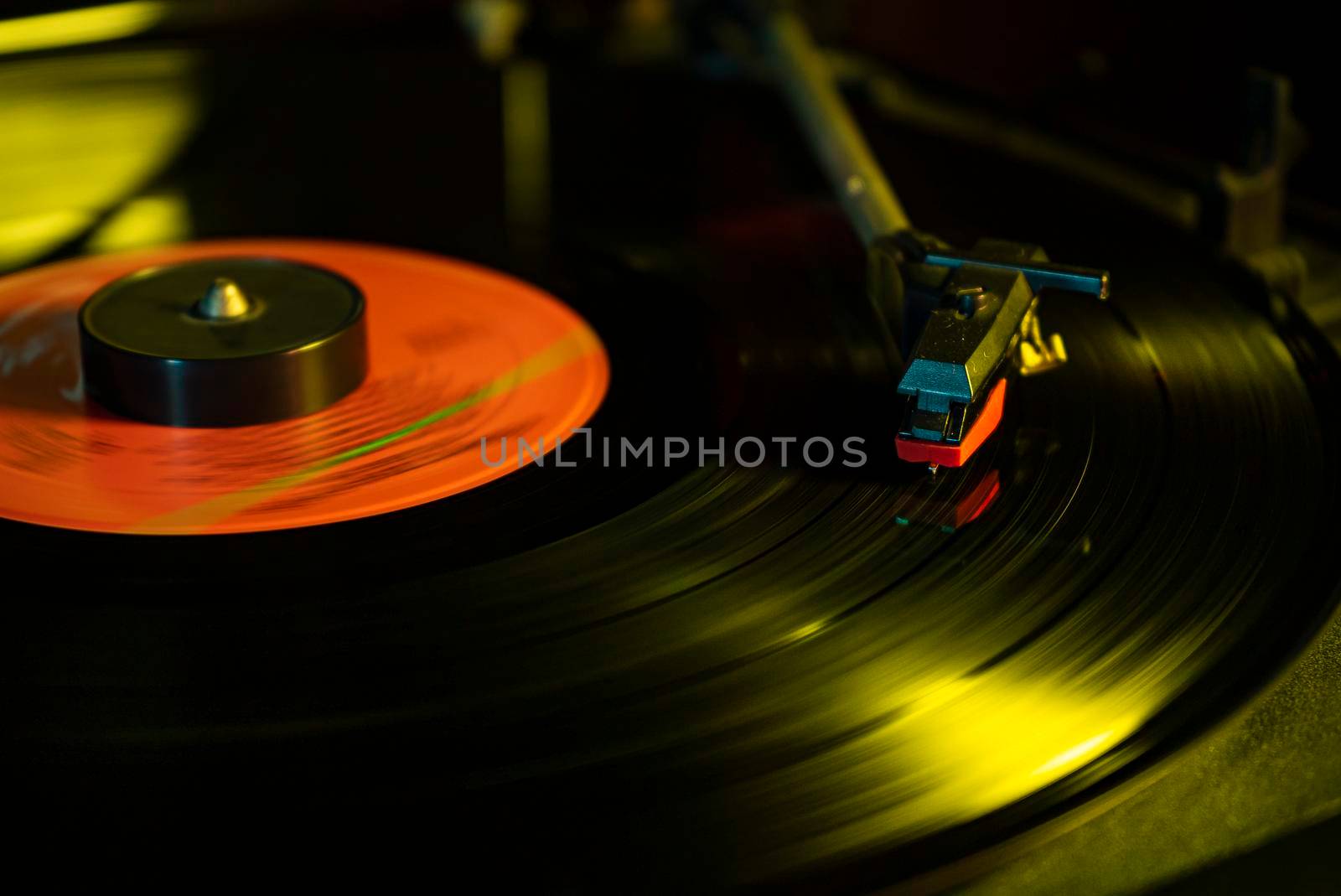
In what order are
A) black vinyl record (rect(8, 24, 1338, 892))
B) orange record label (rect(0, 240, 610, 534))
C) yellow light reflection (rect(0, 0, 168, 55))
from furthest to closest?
yellow light reflection (rect(0, 0, 168, 55)), orange record label (rect(0, 240, 610, 534)), black vinyl record (rect(8, 24, 1338, 892))

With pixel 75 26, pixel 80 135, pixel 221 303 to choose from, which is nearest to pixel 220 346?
pixel 221 303

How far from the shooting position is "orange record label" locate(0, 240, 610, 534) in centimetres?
70

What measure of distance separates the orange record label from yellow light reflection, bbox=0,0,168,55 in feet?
1.36

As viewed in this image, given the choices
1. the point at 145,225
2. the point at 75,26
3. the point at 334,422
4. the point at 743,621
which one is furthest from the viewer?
the point at 75,26

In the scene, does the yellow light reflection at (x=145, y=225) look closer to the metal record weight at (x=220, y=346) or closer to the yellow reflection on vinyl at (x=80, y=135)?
the yellow reflection on vinyl at (x=80, y=135)

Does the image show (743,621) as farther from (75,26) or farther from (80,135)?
(75,26)

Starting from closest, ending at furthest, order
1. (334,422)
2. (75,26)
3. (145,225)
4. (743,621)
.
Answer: (743,621) < (334,422) < (145,225) < (75,26)

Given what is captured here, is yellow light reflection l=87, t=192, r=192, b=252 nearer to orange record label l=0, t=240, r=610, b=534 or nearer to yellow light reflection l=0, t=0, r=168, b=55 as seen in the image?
orange record label l=0, t=240, r=610, b=534

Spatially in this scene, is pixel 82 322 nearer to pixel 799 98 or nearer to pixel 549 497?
pixel 549 497

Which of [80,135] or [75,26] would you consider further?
[75,26]

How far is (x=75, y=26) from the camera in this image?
4.34 ft

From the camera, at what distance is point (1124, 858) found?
19.0 inches

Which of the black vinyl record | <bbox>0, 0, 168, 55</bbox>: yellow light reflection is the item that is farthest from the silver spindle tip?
<bbox>0, 0, 168, 55</bbox>: yellow light reflection

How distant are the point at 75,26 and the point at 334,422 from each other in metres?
0.74
